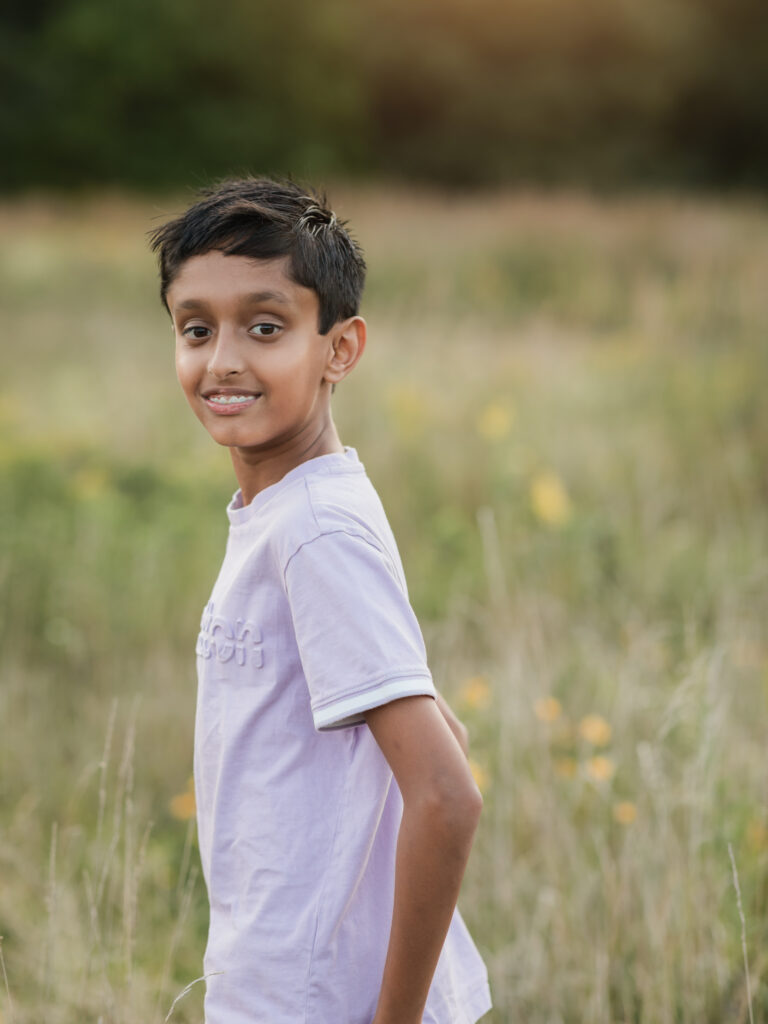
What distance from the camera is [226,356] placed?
3.19 feet

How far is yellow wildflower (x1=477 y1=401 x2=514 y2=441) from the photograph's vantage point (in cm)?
411

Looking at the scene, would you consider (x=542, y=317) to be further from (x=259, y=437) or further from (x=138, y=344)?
(x=259, y=437)

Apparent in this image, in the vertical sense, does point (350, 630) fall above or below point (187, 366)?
below

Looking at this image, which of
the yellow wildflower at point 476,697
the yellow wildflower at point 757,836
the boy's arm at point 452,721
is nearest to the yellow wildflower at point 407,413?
the yellow wildflower at point 476,697

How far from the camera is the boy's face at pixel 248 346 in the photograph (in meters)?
0.98

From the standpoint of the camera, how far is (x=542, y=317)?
8.15 meters

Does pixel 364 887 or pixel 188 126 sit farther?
pixel 188 126

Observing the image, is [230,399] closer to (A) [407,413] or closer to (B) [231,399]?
(B) [231,399]

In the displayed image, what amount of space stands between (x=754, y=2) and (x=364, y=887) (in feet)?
82.7

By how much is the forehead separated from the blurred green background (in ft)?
1.20

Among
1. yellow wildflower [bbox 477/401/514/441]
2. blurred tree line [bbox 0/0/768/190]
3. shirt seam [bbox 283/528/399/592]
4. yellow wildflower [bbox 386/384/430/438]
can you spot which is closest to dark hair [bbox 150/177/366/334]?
shirt seam [bbox 283/528/399/592]

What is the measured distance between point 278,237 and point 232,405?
17cm

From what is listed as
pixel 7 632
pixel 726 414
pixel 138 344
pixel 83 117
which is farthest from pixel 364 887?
pixel 83 117

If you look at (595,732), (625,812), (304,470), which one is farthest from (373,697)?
(595,732)
